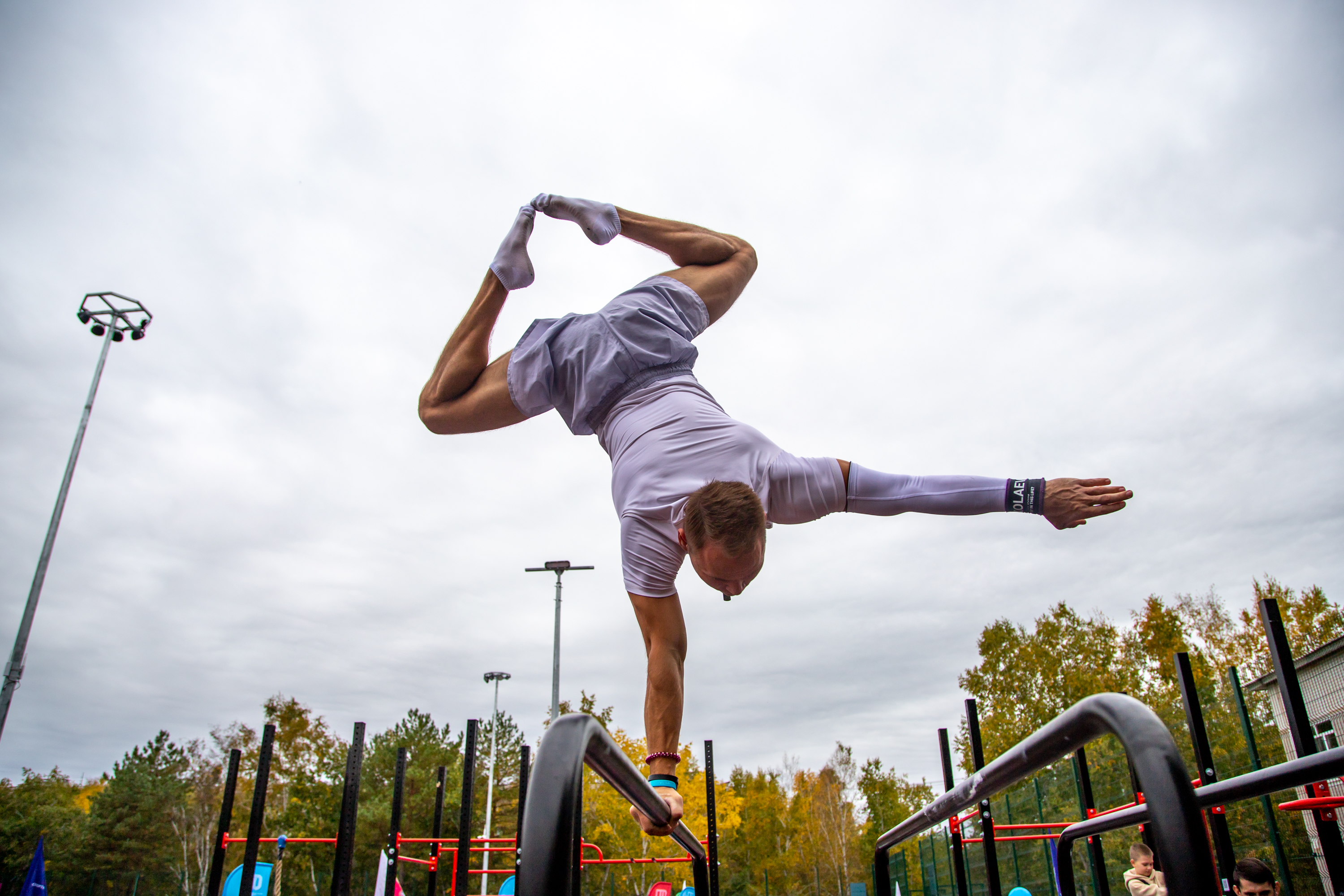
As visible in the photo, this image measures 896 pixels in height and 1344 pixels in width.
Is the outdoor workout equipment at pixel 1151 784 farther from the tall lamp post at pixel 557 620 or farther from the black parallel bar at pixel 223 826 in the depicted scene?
the tall lamp post at pixel 557 620

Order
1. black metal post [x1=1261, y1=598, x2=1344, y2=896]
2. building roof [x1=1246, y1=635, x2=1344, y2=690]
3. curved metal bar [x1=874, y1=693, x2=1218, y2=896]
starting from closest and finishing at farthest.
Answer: curved metal bar [x1=874, y1=693, x2=1218, y2=896] → black metal post [x1=1261, y1=598, x2=1344, y2=896] → building roof [x1=1246, y1=635, x2=1344, y2=690]

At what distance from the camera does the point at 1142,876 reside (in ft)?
18.7

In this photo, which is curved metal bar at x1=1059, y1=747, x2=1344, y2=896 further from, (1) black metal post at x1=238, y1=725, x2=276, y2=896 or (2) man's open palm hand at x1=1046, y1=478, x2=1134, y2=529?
(1) black metal post at x1=238, y1=725, x2=276, y2=896

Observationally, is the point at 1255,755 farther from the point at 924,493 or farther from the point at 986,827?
the point at 924,493

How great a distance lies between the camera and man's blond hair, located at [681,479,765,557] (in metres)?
2.34

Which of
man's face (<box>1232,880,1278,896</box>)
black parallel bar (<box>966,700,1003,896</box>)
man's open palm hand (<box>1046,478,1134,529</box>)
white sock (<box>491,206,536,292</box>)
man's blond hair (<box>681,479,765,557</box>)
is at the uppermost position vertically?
white sock (<box>491,206,536,292</box>)

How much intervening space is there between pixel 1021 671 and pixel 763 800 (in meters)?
17.0

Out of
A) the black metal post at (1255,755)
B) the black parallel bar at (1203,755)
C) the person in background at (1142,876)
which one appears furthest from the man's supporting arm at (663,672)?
the black metal post at (1255,755)

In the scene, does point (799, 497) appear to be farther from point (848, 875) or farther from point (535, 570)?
point (848, 875)

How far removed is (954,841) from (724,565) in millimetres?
3325

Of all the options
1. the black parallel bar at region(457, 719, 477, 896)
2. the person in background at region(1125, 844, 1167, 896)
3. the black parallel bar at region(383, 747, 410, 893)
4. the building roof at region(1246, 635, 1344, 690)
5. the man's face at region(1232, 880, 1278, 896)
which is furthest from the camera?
the building roof at region(1246, 635, 1344, 690)

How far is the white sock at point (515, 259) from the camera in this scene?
298 centimetres

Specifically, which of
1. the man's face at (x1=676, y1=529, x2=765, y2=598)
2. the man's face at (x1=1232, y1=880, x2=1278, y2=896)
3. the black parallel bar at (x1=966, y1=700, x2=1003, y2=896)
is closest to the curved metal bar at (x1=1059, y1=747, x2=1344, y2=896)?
the man's face at (x1=676, y1=529, x2=765, y2=598)

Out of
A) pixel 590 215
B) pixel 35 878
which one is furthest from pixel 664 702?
pixel 35 878
